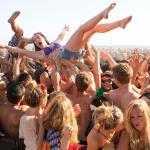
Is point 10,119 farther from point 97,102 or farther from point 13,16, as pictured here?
point 13,16

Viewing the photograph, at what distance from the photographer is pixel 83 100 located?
17.3 ft

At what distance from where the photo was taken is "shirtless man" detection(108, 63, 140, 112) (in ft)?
16.6

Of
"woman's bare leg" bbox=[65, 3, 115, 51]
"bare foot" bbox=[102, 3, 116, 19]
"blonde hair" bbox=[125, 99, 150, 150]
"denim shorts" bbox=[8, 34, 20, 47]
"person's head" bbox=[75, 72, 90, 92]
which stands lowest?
"blonde hair" bbox=[125, 99, 150, 150]

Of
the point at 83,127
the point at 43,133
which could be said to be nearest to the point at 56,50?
the point at 83,127

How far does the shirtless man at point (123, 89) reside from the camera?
5047mm

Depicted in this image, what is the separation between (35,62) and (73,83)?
154 inches

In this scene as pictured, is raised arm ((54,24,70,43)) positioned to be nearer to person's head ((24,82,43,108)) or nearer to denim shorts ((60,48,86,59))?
denim shorts ((60,48,86,59))

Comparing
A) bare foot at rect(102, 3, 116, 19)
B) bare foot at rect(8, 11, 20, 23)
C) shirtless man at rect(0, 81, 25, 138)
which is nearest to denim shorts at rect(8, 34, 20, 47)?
bare foot at rect(8, 11, 20, 23)

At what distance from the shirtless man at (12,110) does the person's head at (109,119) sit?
1.51 meters

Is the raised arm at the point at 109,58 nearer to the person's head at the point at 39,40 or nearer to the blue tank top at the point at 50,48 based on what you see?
the blue tank top at the point at 50,48

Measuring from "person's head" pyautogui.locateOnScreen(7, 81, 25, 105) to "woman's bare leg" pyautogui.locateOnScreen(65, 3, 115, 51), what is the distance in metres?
1.58

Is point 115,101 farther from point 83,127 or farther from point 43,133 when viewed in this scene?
point 43,133

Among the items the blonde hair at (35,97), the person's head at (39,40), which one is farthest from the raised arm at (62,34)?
the blonde hair at (35,97)

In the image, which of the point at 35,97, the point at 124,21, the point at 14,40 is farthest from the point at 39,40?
the point at 35,97
